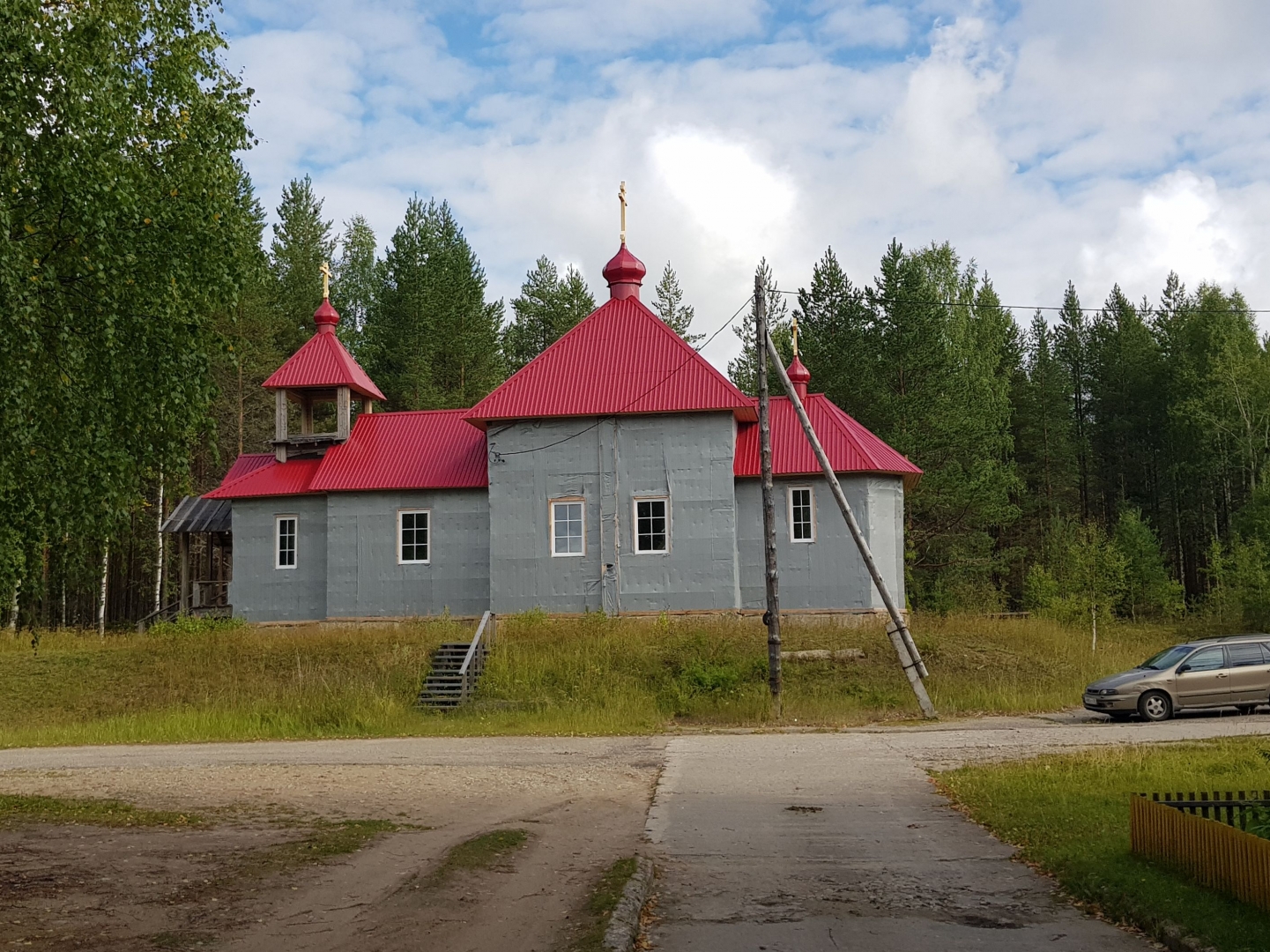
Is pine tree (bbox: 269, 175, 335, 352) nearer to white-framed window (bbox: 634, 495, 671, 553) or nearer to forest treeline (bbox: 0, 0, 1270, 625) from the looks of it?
forest treeline (bbox: 0, 0, 1270, 625)

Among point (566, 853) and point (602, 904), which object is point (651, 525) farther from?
point (602, 904)

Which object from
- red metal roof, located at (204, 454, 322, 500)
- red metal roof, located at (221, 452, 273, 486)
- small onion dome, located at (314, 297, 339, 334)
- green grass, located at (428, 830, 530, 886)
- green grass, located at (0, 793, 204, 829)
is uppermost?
small onion dome, located at (314, 297, 339, 334)

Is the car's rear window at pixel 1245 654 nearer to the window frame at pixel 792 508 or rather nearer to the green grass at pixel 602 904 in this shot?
the window frame at pixel 792 508

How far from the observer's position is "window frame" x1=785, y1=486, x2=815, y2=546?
29.8 metres

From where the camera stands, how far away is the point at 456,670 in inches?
1024

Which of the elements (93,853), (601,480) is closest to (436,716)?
(601,480)

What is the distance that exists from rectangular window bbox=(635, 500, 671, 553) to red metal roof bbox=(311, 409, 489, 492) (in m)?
4.37

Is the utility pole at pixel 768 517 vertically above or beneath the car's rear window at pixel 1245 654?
above

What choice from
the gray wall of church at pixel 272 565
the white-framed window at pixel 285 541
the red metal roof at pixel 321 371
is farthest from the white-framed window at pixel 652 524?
the white-framed window at pixel 285 541

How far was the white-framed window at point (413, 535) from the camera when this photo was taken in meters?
31.8

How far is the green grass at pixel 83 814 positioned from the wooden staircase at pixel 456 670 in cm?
1163

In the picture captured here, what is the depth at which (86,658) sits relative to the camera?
2853cm

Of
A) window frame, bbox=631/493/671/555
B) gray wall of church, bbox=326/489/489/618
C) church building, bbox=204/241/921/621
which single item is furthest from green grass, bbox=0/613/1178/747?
window frame, bbox=631/493/671/555

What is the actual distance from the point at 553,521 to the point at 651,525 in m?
2.46
